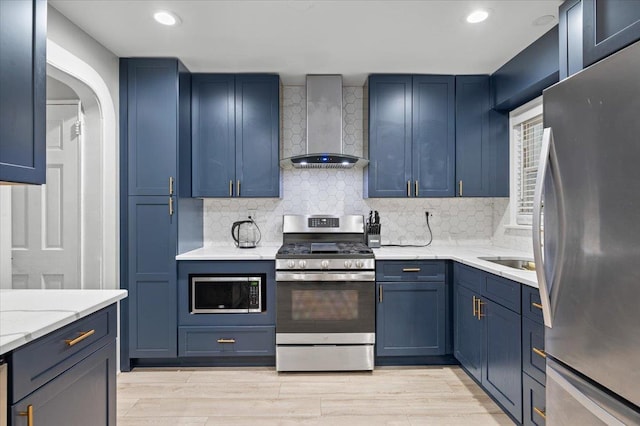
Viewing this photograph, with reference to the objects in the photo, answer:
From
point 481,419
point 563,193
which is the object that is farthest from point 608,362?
point 481,419

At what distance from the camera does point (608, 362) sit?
111 centimetres

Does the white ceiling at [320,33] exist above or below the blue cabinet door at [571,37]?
above

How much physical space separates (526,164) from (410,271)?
1.41m

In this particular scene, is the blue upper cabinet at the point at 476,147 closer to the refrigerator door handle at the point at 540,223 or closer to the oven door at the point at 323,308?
the oven door at the point at 323,308

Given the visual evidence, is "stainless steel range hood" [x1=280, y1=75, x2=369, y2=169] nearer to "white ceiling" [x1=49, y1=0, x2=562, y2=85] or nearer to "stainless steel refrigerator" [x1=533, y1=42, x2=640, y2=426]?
"white ceiling" [x1=49, y1=0, x2=562, y2=85]

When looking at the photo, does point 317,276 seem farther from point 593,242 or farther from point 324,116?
point 593,242

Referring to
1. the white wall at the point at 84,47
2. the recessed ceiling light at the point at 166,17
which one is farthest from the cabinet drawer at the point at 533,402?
the white wall at the point at 84,47

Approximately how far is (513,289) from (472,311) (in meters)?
0.60

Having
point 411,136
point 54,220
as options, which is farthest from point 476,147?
point 54,220

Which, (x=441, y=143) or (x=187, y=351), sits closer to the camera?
(x=187, y=351)

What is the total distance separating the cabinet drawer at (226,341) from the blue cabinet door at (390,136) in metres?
1.53

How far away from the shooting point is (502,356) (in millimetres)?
2109

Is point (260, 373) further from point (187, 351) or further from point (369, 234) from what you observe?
point (369, 234)

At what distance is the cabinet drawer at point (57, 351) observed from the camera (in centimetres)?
105
